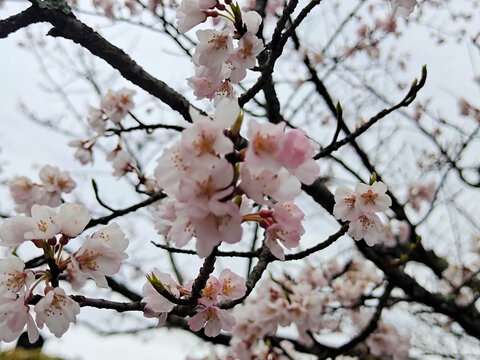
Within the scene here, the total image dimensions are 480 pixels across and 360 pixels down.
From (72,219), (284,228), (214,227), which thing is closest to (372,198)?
(284,228)

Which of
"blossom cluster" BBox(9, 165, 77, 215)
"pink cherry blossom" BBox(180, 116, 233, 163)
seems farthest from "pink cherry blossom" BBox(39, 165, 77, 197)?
"pink cherry blossom" BBox(180, 116, 233, 163)

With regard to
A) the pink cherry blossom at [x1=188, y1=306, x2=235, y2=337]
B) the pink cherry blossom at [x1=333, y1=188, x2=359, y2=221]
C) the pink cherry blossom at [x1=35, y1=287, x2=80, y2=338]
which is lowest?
the pink cherry blossom at [x1=35, y1=287, x2=80, y2=338]

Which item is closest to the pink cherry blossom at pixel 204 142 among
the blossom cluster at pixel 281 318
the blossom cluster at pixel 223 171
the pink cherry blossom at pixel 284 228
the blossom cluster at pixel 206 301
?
→ the blossom cluster at pixel 223 171

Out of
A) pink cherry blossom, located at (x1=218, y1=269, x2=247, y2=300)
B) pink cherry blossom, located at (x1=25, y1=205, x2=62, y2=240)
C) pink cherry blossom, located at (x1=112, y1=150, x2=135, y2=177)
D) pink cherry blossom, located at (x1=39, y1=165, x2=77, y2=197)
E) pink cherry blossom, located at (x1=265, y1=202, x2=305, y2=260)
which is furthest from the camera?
pink cherry blossom, located at (x1=112, y1=150, x2=135, y2=177)

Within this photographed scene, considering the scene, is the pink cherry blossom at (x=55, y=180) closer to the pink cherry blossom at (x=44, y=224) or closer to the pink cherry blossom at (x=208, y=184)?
the pink cherry blossom at (x=44, y=224)

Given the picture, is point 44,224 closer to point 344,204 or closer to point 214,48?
point 214,48

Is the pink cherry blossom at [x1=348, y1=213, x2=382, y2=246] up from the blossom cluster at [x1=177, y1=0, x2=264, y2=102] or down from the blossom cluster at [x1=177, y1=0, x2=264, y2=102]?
down

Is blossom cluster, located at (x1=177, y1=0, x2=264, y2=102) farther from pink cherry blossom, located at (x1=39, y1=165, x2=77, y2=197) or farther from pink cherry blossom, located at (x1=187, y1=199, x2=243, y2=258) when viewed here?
pink cherry blossom, located at (x1=39, y1=165, x2=77, y2=197)

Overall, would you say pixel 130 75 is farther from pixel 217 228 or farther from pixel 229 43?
pixel 217 228
